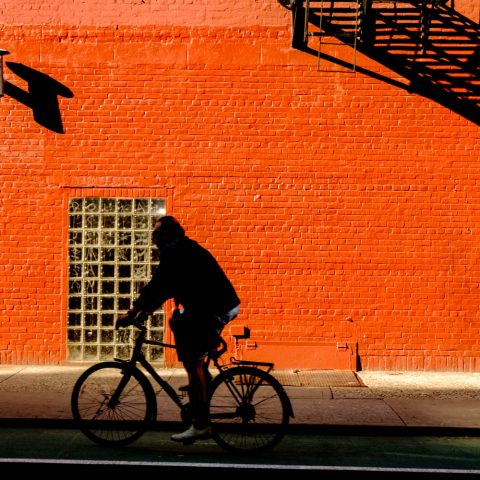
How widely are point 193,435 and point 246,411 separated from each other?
0.46m

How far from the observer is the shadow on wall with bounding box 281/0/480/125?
10875mm

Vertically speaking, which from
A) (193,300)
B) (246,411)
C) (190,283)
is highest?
(190,283)

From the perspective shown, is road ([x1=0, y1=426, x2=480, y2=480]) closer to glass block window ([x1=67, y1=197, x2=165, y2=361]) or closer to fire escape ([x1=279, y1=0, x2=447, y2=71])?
glass block window ([x1=67, y1=197, x2=165, y2=361])

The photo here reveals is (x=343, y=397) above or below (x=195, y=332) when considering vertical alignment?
below

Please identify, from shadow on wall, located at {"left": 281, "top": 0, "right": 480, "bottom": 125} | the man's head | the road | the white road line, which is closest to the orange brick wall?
shadow on wall, located at {"left": 281, "top": 0, "right": 480, "bottom": 125}

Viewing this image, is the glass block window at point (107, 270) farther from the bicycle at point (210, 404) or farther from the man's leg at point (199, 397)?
the man's leg at point (199, 397)

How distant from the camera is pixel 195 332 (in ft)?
20.5

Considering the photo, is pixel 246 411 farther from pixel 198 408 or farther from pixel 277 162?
pixel 277 162

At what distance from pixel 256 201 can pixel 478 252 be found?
3.06 m

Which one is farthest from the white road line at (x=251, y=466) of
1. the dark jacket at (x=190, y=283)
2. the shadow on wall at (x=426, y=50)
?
the shadow on wall at (x=426, y=50)

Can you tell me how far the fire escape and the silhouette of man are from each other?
17.1 feet

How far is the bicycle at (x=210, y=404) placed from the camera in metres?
6.37

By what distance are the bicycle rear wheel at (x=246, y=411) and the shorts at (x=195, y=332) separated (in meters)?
0.28

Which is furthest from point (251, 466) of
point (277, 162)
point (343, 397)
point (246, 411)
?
point (277, 162)
